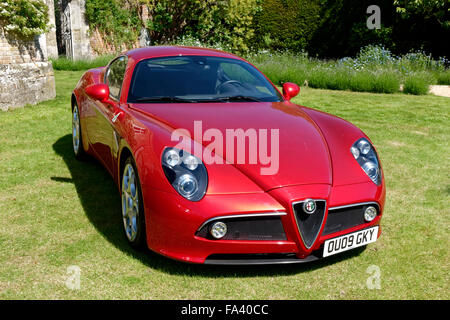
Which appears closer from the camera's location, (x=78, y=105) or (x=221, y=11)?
(x=78, y=105)

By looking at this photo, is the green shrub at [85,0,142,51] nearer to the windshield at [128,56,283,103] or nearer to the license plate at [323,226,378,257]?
the windshield at [128,56,283,103]

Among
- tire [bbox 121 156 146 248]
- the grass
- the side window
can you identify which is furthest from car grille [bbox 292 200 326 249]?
the grass

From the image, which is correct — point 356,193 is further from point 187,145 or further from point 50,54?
point 50,54

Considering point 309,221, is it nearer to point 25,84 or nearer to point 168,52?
point 168,52

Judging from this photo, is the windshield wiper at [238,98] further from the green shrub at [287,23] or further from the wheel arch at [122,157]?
the green shrub at [287,23]

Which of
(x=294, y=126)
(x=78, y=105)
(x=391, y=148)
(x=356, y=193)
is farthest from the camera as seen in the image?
(x=391, y=148)

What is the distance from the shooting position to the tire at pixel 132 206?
11.2 feet

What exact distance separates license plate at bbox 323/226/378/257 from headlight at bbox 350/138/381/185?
1.22 feet

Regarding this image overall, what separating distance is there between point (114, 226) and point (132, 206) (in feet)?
2.06

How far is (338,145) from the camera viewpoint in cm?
375

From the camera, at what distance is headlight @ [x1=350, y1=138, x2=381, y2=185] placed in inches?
142
